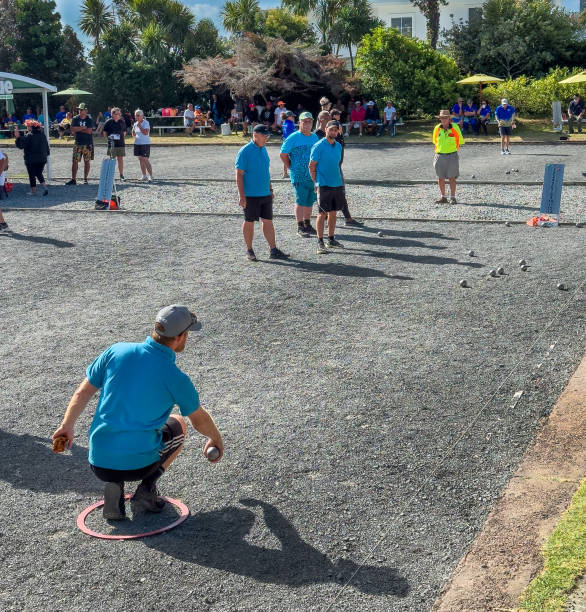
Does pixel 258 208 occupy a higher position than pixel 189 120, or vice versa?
pixel 189 120

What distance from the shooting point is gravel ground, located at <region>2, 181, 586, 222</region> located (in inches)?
637

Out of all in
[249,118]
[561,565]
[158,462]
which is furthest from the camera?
[249,118]

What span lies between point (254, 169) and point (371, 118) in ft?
82.0

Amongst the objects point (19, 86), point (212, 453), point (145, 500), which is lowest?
point (145, 500)

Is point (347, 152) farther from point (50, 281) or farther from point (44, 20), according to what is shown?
point (44, 20)

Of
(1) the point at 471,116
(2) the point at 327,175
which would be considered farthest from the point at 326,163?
(1) the point at 471,116

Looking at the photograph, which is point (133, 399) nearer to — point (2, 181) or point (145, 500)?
point (145, 500)

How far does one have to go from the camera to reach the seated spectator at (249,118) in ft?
122

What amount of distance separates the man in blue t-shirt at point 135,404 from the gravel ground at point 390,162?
17151 mm

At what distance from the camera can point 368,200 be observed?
18.2 meters

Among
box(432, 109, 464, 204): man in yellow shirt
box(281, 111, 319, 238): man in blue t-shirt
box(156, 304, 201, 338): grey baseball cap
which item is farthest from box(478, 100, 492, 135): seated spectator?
box(156, 304, 201, 338): grey baseball cap

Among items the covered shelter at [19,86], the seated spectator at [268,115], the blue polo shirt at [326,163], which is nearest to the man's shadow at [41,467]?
the blue polo shirt at [326,163]

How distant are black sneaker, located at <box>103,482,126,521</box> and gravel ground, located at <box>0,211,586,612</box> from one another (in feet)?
0.71

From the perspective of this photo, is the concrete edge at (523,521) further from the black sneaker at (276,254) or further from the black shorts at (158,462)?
the black sneaker at (276,254)
